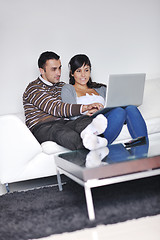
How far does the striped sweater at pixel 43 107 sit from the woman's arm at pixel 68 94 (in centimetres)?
6

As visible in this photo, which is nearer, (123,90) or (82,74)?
(123,90)

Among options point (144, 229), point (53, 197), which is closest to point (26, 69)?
point (53, 197)

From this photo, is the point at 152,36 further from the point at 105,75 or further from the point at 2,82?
the point at 2,82

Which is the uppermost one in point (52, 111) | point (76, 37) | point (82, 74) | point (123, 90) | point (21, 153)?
point (76, 37)

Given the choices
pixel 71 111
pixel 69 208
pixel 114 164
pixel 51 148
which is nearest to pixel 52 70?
pixel 71 111

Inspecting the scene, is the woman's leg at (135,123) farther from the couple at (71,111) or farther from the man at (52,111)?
the man at (52,111)

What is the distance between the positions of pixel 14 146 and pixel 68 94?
2.47ft

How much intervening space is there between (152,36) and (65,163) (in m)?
2.64

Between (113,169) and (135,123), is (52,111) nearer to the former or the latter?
(135,123)

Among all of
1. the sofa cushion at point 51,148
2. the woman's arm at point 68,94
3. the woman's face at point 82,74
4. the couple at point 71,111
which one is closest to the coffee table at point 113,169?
the couple at point 71,111

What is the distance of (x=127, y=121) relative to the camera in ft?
8.98

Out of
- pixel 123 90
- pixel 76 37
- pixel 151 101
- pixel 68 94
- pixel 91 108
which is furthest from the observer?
pixel 76 37

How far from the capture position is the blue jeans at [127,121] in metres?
2.67

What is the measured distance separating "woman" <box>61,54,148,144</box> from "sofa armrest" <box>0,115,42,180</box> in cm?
55
